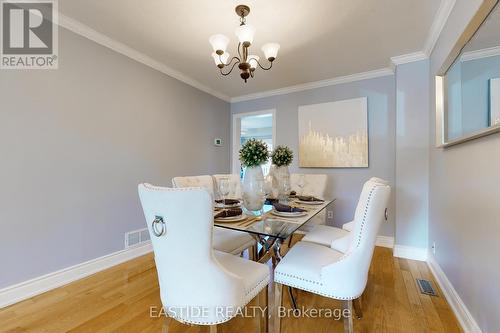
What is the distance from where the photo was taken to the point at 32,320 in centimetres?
158

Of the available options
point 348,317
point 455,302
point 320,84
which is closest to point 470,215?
point 455,302

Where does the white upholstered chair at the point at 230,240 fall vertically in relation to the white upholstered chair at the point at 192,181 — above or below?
below

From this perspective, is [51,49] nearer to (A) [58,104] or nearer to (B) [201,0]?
(A) [58,104]

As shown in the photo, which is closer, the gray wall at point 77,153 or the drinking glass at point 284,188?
the gray wall at point 77,153

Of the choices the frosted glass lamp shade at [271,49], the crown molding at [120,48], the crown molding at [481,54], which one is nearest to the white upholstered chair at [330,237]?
the crown molding at [481,54]

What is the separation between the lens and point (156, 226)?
980mm

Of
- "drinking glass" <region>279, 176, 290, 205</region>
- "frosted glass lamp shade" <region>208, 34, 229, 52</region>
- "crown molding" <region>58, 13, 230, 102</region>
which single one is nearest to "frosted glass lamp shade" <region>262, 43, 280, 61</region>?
"frosted glass lamp shade" <region>208, 34, 229, 52</region>

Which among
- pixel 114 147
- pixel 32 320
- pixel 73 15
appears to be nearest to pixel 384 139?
pixel 114 147

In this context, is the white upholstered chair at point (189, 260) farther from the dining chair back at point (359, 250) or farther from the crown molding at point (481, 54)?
the crown molding at point (481, 54)

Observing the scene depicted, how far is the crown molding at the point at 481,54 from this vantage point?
120 centimetres

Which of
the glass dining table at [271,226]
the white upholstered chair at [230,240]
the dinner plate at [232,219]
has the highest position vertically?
the dinner plate at [232,219]

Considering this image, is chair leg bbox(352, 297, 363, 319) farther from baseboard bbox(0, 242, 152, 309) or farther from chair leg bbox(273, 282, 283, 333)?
baseboard bbox(0, 242, 152, 309)

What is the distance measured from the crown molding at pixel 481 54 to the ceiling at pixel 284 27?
27.2 inches

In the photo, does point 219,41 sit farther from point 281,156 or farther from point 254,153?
point 281,156
